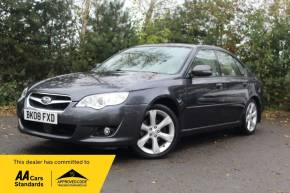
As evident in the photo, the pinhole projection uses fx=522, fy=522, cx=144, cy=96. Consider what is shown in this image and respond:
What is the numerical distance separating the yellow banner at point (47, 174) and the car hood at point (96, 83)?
306 centimetres

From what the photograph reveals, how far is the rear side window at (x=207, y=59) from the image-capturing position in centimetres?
759

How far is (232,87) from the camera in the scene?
27.1 feet

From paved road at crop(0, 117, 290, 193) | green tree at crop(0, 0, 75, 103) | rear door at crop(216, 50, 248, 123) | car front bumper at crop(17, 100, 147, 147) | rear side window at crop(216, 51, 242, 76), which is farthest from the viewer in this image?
green tree at crop(0, 0, 75, 103)

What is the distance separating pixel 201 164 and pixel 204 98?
128cm

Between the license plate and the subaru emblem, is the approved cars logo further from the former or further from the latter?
the subaru emblem

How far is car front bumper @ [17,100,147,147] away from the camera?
593 centimetres

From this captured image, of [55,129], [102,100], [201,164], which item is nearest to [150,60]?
[102,100]

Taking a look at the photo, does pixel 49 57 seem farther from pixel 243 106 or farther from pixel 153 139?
pixel 153 139

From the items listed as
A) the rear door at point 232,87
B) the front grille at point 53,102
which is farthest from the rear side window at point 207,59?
the front grille at point 53,102

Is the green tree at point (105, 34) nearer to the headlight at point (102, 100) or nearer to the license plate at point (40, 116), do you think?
the license plate at point (40, 116)

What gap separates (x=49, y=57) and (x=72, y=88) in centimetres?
628

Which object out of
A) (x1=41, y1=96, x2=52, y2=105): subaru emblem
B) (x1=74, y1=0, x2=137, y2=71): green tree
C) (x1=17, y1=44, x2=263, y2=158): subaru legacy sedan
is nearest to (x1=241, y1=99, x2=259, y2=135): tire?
(x1=17, y1=44, x2=263, y2=158): subaru legacy sedan

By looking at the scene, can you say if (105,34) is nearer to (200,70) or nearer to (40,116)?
(200,70)

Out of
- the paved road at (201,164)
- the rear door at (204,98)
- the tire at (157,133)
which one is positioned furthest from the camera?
the rear door at (204,98)
